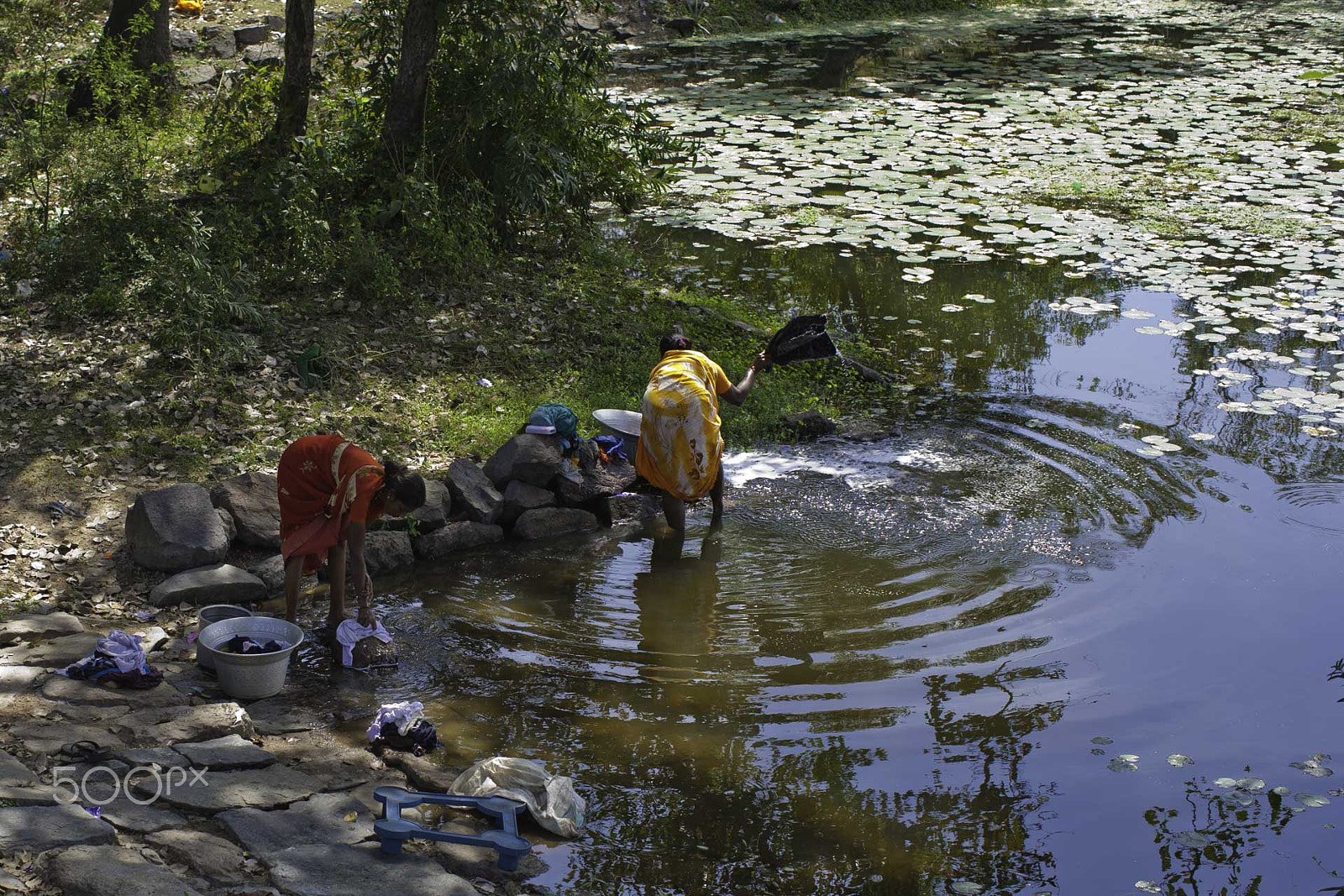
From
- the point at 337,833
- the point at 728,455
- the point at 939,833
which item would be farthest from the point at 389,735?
the point at 728,455

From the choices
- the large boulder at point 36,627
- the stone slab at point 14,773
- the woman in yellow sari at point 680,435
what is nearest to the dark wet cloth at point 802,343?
the woman in yellow sari at point 680,435

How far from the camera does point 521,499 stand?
6.62 meters

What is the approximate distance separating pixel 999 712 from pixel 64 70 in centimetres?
963

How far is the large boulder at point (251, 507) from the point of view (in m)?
5.80

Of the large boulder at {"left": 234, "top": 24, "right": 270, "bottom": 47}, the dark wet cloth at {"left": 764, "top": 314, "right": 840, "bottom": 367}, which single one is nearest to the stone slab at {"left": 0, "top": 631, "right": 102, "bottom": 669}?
the dark wet cloth at {"left": 764, "top": 314, "right": 840, "bottom": 367}

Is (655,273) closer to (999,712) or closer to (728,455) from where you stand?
(728,455)

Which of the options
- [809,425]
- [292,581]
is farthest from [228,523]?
[809,425]

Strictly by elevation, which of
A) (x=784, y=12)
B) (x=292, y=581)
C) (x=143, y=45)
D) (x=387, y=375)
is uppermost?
(x=784, y=12)

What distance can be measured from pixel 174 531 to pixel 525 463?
195 cm

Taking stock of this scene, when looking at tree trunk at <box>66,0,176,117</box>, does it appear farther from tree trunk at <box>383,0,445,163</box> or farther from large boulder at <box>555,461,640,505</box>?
large boulder at <box>555,461,640,505</box>

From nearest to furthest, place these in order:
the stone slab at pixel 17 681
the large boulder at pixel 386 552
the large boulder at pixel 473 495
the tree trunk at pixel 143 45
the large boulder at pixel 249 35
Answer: the stone slab at pixel 17 681 → the large boulder at pixel 386 552 → the large boulder at pixel 473 495 → the tree trunk at pixel 143 45 → the large boulder at pixel 249 35

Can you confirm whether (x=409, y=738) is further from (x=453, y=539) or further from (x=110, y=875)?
(x=453, y=539)

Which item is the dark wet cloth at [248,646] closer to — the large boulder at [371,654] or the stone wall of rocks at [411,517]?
the large boulder at [371,654]

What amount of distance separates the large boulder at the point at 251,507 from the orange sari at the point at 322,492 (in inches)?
29.5
